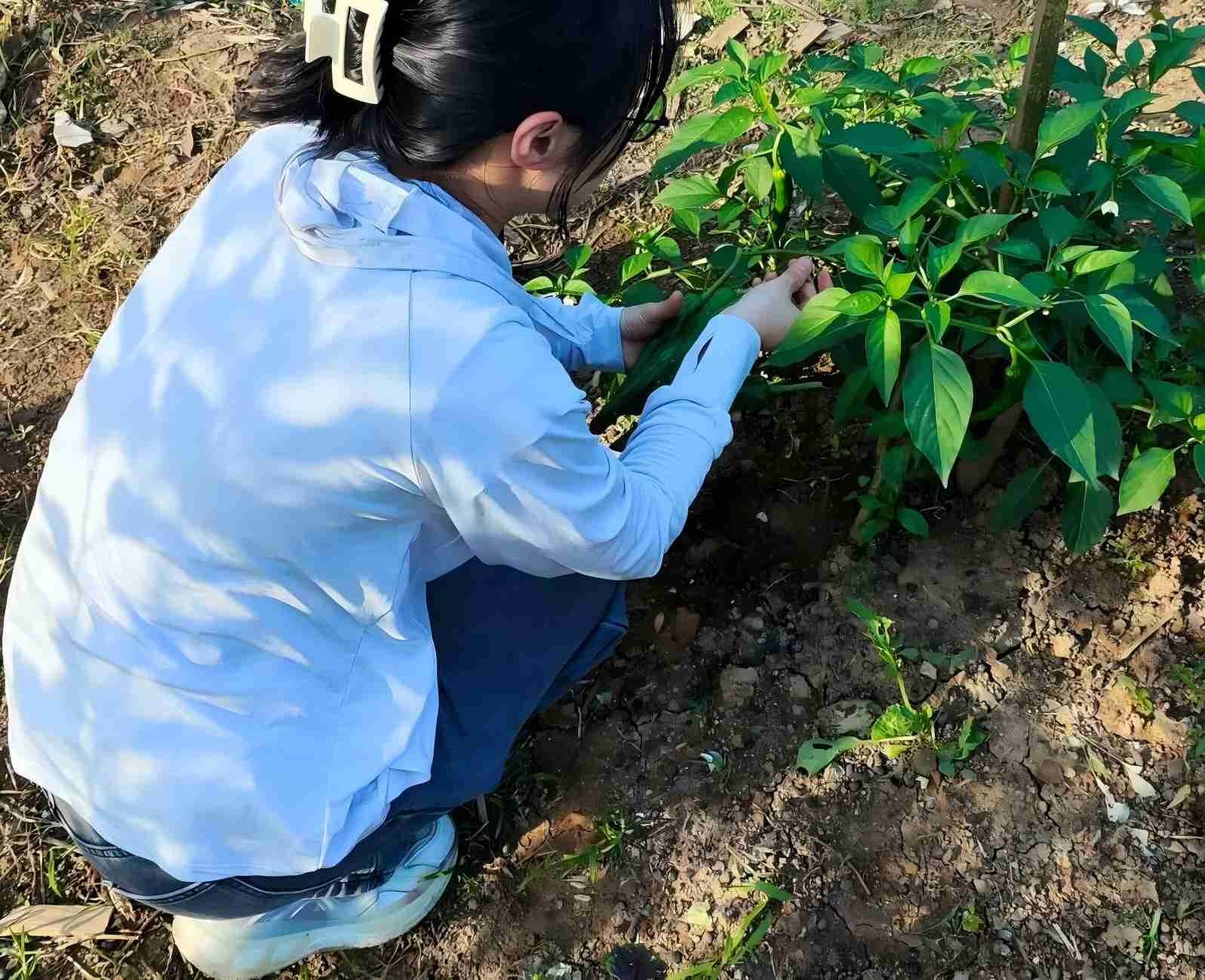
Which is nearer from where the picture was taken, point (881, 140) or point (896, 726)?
point (881, 140)

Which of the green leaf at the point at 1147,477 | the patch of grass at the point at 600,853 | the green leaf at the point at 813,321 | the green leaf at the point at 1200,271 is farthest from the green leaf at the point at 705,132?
the patch of grass at the point at 600,853

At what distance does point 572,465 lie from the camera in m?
1.23

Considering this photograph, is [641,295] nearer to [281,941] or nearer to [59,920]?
[281,941]

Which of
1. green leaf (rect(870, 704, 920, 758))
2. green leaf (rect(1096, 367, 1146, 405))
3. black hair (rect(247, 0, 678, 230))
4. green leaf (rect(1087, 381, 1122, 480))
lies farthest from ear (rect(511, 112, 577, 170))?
green leaf (rect(870, 704, 920, 758))

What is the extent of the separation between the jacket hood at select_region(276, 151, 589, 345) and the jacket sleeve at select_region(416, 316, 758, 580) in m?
0.14

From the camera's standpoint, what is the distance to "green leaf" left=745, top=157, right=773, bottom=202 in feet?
5.85

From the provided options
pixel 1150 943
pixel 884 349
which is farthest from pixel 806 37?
pixel 1150 943

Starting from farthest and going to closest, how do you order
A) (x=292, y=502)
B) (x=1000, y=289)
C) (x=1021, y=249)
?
1. (x=1021, y=249)
2. (x=1000, y=289)
3. (x=292, y=502)

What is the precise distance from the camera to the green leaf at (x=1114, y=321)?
54.2 inches

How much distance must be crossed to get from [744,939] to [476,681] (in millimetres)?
646

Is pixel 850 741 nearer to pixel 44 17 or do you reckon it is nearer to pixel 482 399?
pixel 482 399

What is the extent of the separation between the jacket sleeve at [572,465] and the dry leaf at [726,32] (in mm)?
1820

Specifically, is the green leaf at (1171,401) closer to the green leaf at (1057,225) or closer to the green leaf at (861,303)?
the green leaf at (1057,225)

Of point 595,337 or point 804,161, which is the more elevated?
point 804,161
